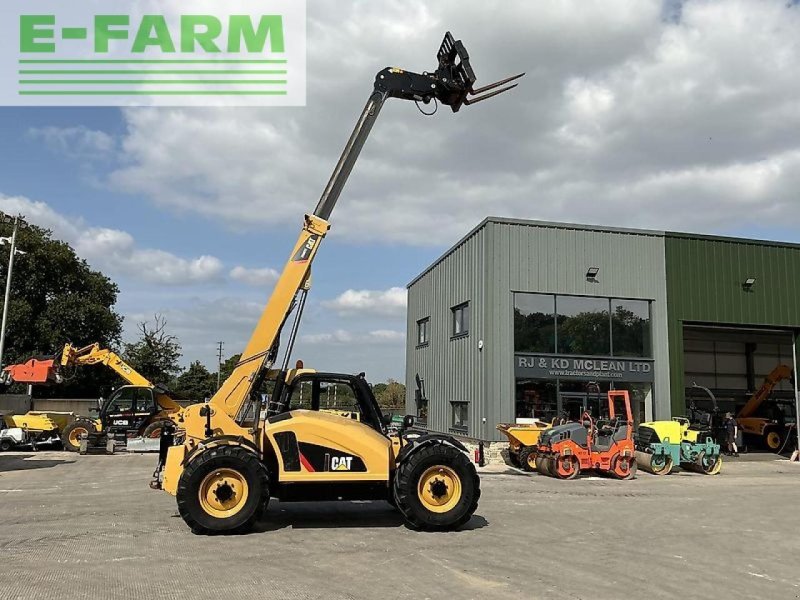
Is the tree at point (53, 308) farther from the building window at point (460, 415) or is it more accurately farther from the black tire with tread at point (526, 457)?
the black tire with tread at point (526, 457)

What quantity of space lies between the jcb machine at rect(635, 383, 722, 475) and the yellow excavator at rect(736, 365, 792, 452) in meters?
8.87

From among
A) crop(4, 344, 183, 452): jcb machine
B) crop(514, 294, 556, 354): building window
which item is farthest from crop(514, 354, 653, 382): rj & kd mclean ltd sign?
crop(4, 344, 183, 452): jcb machine

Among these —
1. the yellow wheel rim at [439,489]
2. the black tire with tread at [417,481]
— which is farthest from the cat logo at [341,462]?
the yellow wheel rim at [439,489]

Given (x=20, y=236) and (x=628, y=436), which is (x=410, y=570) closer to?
(x=628, y=436)

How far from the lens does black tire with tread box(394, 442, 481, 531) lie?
29.6 ft

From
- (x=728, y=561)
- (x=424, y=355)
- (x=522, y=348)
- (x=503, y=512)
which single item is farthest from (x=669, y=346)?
(x=728, y=561)

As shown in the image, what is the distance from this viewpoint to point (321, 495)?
9219mm

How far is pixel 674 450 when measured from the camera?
18.2m

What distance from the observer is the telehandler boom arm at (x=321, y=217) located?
9820 mm

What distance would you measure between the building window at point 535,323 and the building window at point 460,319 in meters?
1.97

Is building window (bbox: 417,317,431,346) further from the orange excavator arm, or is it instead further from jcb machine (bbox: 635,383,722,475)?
A: the orange excavator arm

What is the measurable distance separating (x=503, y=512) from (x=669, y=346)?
1302 centimetres

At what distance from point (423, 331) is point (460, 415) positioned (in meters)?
6.25

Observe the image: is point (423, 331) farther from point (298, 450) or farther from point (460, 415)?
point (298, 450)
